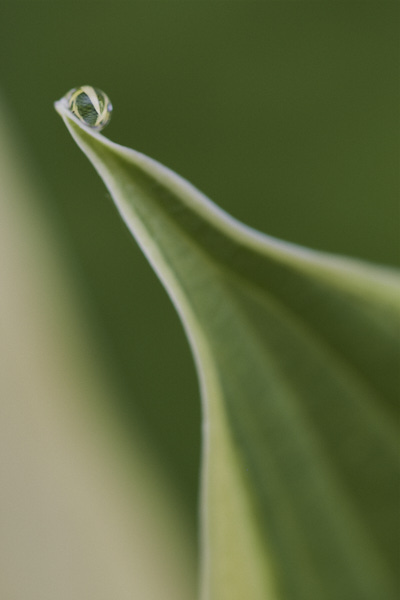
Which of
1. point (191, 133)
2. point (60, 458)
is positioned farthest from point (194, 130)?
point (60, 458)

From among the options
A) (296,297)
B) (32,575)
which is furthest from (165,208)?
(32,575)

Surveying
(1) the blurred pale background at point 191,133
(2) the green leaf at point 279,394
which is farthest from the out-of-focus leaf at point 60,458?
(2) the green leaf at point 279,394

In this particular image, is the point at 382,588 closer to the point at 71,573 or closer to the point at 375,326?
the point at 375,326

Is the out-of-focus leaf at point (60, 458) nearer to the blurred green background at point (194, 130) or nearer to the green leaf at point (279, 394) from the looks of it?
the blurred green background at point (194, 130)

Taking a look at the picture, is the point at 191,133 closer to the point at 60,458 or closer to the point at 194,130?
the point at 194,130

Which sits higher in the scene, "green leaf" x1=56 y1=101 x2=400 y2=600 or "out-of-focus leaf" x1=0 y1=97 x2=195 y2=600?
"green leaf" x1=56 y1=101 x2=400 y2=600

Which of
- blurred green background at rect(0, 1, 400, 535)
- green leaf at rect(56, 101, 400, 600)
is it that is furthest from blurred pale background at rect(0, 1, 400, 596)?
green leaf at rect(56, 101, 400, 600)

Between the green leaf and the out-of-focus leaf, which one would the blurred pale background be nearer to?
the out-of-focus leaf
